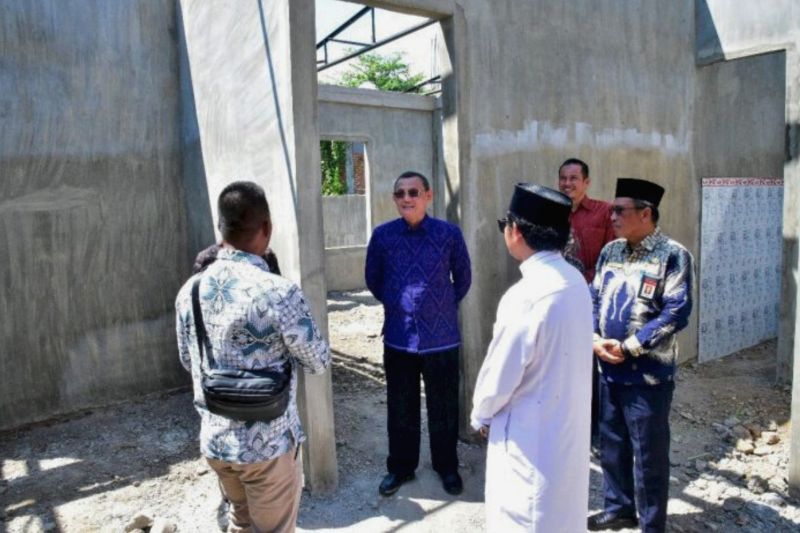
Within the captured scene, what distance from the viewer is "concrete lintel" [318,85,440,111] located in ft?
34.0

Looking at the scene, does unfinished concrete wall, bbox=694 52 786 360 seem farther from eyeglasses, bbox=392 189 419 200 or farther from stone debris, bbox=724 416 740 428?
eyeglasses, bbox=392 189 419 200

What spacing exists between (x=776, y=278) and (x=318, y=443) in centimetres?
623

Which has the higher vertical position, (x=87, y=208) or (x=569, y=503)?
(x=87, y=208)

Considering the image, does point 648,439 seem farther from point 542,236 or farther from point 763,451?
point 763,451

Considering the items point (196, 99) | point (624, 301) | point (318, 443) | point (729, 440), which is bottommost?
point (729, 440)

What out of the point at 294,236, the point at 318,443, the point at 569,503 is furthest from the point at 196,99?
Result: the point at 569,503

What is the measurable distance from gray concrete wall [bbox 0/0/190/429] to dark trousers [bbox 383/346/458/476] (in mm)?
2572

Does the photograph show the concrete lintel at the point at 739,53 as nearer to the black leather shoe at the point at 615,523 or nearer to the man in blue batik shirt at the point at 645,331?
the man in blue batik shirt at the point at 645,331

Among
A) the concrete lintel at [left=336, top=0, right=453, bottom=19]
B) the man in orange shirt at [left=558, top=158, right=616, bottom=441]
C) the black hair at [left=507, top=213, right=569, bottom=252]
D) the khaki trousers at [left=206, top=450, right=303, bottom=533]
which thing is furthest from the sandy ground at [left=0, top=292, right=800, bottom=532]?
the concrete lintel at [left=336, top=0, right=453, bottom=19]

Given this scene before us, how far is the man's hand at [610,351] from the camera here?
294 cm

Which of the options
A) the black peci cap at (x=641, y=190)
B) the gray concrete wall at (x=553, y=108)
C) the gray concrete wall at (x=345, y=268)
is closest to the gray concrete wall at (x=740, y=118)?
the gray concrete wall at (x=553, y=108)

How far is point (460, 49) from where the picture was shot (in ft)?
13.3

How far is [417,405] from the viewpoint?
364 cm

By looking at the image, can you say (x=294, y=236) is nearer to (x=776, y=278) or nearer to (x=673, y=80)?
(x=673, y=80)
